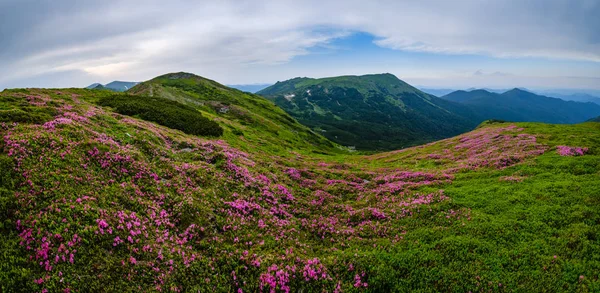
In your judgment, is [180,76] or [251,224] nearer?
[251,224]

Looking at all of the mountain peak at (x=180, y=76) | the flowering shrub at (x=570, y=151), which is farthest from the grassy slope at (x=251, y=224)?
the mountain peak at (x=180, y=76)

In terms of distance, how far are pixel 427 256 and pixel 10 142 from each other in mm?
25838

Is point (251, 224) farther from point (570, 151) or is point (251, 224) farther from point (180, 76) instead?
point (180, 76)

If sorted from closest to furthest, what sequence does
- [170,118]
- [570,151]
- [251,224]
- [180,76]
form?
[251,224] < [570,151] < [170,118] < [180,76]

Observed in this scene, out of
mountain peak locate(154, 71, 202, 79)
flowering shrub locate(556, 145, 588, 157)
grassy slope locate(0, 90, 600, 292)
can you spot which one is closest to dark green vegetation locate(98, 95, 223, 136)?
grassy slope locate(0, 90, 600, 292)

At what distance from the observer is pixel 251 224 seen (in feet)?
58.6

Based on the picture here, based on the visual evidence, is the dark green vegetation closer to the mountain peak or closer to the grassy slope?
the grassy slope

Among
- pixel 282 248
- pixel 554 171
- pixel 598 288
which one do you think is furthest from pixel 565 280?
pixel 554 171

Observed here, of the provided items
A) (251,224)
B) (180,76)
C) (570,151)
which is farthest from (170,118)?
(180,76)

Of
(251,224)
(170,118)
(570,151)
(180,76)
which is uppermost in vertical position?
(180,76)

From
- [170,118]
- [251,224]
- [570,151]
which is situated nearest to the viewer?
[251,224]

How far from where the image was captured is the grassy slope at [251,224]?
39.7 feet

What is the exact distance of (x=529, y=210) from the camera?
1853 cm

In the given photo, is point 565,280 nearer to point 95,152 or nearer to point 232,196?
point 232,196
